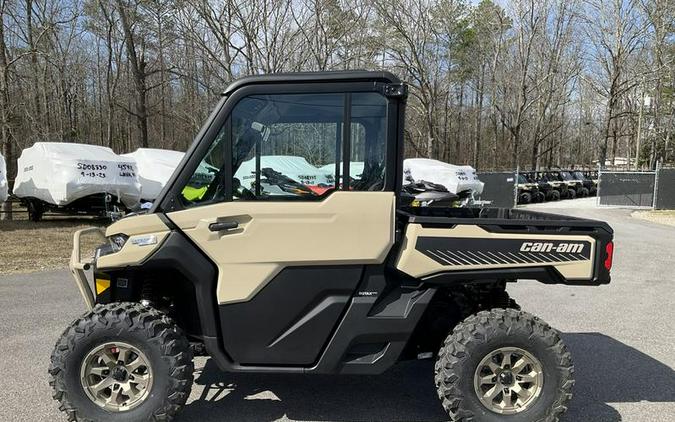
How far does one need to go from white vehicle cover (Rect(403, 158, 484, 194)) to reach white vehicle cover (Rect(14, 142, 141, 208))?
9.37m

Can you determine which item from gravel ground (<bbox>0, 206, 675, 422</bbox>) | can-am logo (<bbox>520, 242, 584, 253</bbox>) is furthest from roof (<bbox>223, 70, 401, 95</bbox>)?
gravel ground (<bbox>0, 206, 675, 422</bbox>)

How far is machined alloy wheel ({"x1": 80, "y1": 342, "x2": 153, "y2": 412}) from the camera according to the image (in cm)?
321

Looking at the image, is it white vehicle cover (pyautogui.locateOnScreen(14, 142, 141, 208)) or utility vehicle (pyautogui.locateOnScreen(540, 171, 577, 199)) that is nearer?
white vehicle cover (pyautogui.locateOnScreen(14, 142, 141, 208))

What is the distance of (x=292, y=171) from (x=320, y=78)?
63 centimetres

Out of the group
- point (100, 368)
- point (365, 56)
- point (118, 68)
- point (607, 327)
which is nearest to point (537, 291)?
point (607, 327)

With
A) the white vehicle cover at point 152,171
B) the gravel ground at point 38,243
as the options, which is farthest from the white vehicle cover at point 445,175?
the gravel ground at point 38,243

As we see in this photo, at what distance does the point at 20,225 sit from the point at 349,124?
14304 mm

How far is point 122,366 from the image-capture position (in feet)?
10.6

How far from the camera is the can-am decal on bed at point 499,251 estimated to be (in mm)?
3207

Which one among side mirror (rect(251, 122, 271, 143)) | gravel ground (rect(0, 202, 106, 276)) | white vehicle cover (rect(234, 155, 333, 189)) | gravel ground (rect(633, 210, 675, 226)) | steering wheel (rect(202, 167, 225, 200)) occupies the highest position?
side mirror (rect(251, 122, 271, 143))

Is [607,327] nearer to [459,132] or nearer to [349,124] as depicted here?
[349,124]

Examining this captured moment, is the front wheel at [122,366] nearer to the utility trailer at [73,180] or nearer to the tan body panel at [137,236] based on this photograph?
the tan body panel at [137,236]

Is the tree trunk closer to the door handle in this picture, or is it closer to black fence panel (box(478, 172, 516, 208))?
black fence panel (box(478, 172, 516, 208))

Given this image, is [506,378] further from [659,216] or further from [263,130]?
[659,216]
